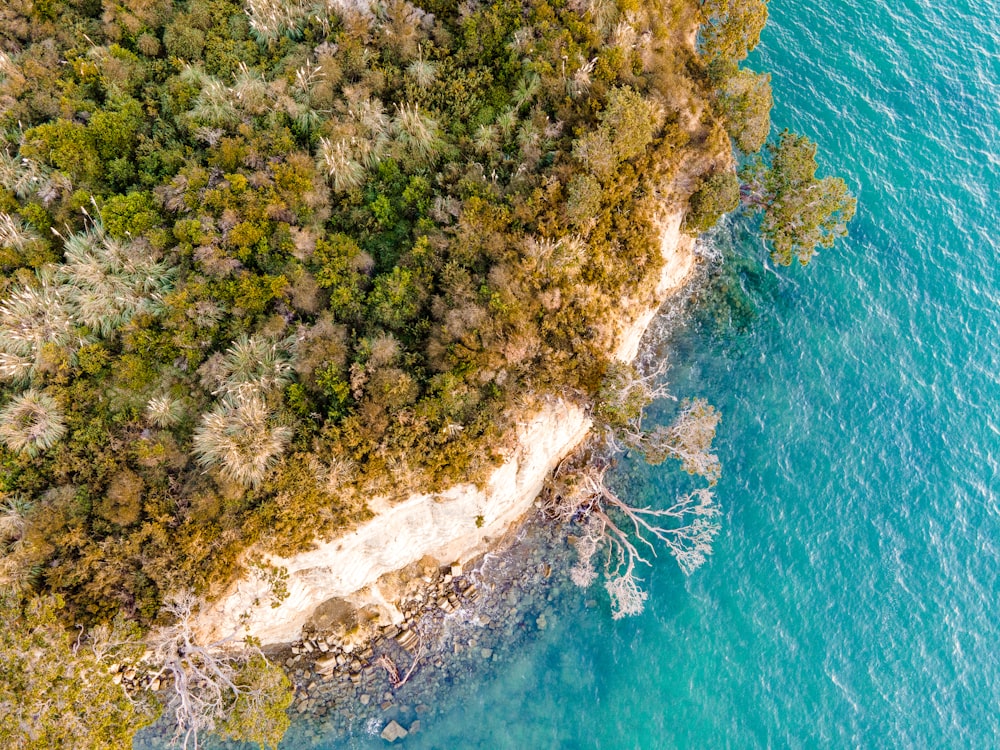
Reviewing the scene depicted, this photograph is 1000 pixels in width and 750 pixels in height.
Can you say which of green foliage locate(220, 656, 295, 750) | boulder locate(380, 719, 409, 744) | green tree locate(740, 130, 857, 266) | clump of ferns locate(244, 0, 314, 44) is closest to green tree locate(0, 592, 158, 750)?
green foliage locate(220, 656, 295, 750)

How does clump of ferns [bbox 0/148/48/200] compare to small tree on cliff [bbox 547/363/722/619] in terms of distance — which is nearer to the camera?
clump of ferns [bbox 0/148/48/200]

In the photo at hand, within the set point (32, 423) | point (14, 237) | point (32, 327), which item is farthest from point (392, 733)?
point (14, 237)

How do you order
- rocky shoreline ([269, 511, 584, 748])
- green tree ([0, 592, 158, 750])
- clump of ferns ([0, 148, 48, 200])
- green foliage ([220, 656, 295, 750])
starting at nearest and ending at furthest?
green tree ([0, 592, 158, 750]) → green foliage ([220, 656, 295, 750]) → clump of ferns ([0, 148, 48, 200]) → rocky shoreline ([269, 511, 584, 748])

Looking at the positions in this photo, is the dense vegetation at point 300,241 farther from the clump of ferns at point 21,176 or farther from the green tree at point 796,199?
the green tree at point 796,199

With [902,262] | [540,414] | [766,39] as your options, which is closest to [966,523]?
[902,262]

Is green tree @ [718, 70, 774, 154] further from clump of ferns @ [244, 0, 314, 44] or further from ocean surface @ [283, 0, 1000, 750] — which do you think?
clump of ferns @ [244, 0, 314, 44]

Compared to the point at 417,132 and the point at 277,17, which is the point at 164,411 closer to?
the point at 417,132

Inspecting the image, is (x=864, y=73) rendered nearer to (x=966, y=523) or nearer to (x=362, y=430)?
(x=966, y=523)

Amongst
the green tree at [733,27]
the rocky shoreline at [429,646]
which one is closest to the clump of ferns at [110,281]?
the rocky shoreline at [429,646]
